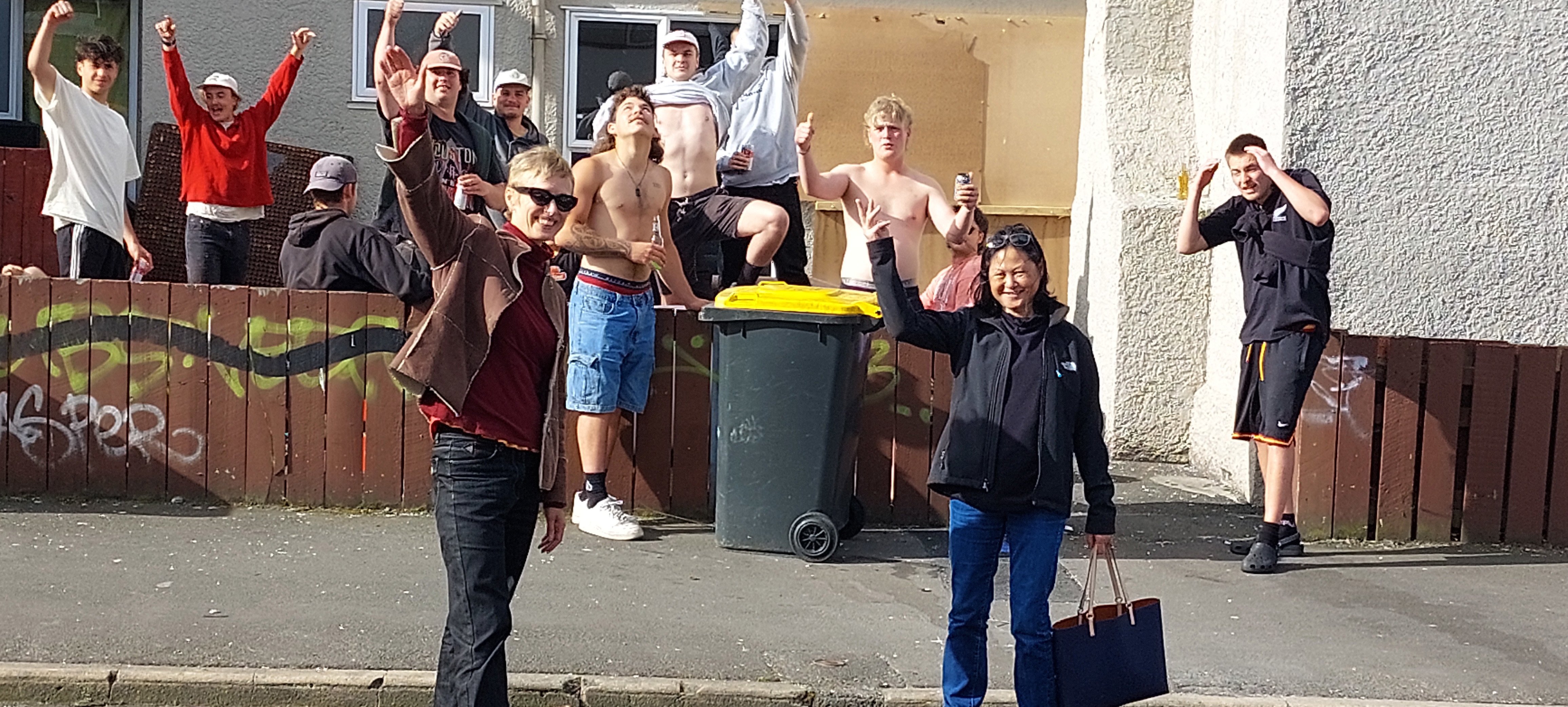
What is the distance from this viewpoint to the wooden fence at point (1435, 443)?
303 inches

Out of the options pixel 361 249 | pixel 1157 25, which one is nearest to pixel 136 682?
pixel 361 249

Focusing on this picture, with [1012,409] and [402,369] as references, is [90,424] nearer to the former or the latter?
[402,369]

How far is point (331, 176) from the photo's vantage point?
736 centimetres

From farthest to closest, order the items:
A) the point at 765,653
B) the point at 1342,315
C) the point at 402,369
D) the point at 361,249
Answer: the point at 1342,315
the point at 361,249
the point at 765,653
the point at 402,369

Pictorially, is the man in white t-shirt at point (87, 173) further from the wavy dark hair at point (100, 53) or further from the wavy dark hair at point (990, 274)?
the wavy dark hair at point (990, 274)

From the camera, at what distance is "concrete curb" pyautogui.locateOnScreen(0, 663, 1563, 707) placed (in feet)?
17.1

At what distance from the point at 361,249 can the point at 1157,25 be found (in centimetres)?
522

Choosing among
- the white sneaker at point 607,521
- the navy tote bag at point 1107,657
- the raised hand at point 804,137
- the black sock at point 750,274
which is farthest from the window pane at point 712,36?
the navy tote bag at point 1107,657

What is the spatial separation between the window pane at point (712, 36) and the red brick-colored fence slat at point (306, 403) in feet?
14.8

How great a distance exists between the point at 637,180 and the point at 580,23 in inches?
173

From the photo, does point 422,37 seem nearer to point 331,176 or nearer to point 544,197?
point 331,176

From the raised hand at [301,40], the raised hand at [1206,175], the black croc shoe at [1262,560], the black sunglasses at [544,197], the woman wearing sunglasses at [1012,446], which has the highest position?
the raised hand at [301,40]

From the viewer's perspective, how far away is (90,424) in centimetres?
765

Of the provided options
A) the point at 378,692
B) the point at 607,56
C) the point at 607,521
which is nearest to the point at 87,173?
the point at 607,521
